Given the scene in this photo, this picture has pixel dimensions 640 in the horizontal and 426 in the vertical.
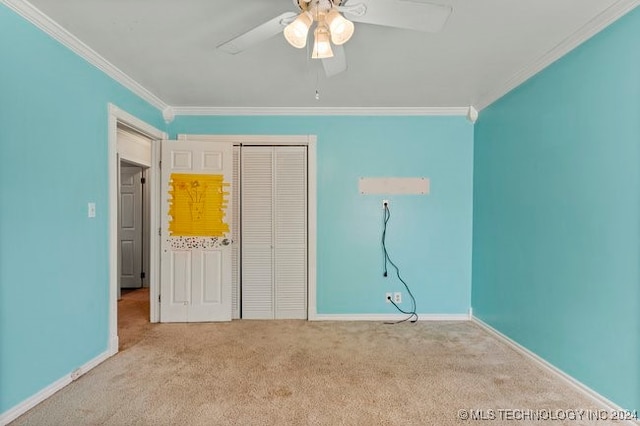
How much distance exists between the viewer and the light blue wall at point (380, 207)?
3486mm

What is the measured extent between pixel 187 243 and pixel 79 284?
3.80ft

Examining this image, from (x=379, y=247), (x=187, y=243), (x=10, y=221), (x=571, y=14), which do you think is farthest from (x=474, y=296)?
(x=10, y=221)

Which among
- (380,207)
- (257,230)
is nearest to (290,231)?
(257,230)

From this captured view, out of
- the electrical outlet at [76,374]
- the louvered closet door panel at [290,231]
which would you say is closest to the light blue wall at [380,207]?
the louvered closet door panel at [290,231]

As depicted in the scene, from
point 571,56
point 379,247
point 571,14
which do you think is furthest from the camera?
point 379,247

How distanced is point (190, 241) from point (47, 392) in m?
1.64

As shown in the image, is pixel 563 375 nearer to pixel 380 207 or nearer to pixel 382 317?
pixel 382 317

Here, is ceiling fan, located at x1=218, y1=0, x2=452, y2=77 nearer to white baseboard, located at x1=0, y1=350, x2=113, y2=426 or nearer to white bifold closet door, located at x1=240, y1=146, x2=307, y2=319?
white bifold closet door, located at x1=240, y1=146, x2=307, y2=319

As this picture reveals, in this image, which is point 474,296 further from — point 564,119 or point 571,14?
point 571,14

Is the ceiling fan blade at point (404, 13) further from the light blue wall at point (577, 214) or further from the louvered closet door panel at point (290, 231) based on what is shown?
the louvered closet door panel at point (290, 231)

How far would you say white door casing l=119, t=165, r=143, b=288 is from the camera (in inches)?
192

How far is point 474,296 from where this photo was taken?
343 centimetres

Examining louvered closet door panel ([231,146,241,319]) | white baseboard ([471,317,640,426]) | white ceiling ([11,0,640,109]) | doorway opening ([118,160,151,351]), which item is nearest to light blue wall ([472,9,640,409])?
white baseboard ([471,317,640,426])

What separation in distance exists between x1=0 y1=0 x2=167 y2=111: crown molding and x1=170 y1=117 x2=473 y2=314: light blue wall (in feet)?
2.49
